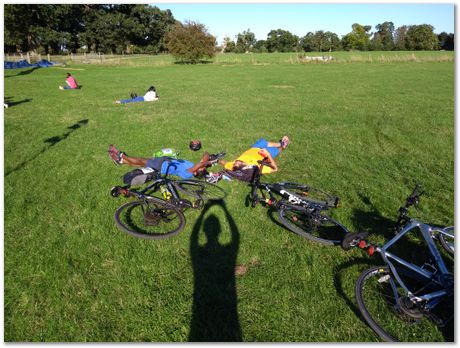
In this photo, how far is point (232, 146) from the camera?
1089 centimetres

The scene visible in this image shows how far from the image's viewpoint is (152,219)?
19.5 ft

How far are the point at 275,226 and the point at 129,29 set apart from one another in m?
105

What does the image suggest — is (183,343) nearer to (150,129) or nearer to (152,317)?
(152,317)

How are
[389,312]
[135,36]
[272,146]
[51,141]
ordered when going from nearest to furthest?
[389,312] → [272,146] → [51,141] → [135,36]

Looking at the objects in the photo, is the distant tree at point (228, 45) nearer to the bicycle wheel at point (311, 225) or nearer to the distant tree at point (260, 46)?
the distant tree at point (260, 46)

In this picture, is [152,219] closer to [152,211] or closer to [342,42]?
[152,211]

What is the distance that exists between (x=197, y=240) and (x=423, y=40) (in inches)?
5220

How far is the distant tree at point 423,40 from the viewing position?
357ft

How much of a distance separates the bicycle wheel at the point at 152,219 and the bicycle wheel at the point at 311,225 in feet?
6.50

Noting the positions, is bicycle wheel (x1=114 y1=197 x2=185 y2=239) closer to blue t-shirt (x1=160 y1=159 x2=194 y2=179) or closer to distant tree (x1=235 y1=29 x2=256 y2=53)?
blue t-shirt (x1=160 y1=159 x2=194 y2=179)

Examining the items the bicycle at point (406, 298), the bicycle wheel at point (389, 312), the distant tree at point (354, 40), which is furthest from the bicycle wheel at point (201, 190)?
the distant tree at point (354, 40)

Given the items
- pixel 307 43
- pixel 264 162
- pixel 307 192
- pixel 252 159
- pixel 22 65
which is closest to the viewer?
pixel 264 162

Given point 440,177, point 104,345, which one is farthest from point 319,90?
point 104,345

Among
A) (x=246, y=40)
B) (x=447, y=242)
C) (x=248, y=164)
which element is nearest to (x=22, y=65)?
(x=248, y=164)
